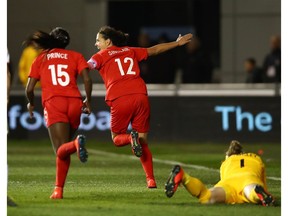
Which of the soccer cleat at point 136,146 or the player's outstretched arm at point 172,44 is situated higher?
the player's outstretched arm at point 172,44

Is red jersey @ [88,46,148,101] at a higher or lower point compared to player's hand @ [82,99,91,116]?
higher

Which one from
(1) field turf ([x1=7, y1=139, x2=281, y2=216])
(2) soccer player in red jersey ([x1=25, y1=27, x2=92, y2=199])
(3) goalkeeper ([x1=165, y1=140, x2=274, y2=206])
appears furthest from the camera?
(2) soccer player in red jersey ([x1=25, y1=27, x2=92, y2=199])

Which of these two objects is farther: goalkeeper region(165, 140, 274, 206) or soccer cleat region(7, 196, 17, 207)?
soccer cleat region(7, 196, 17, 207)

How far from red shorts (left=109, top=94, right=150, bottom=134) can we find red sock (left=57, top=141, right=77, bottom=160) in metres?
1.93

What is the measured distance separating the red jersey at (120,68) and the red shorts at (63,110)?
135 cm

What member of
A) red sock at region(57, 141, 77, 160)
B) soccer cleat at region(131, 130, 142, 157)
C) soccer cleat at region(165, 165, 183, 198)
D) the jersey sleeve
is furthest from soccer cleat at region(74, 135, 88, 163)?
soccer cleat at region(131, 130, 142, 157)

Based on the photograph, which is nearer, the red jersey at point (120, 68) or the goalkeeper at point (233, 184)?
the goalkeeper at point (233, 184)

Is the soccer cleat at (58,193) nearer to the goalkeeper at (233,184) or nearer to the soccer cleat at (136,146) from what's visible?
the soccer cleat at (136,146)

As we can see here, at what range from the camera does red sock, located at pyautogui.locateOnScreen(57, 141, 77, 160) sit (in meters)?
12.9

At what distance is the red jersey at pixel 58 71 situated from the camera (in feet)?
44.7

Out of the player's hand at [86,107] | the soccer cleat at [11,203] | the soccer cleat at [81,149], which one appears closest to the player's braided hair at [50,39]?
the player's hand at [86,107]

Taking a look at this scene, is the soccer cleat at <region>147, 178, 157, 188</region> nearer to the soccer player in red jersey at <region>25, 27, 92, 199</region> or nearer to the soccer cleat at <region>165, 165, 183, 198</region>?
the soccer player in red jersey at <region>25, 27, 92, 199</region>
